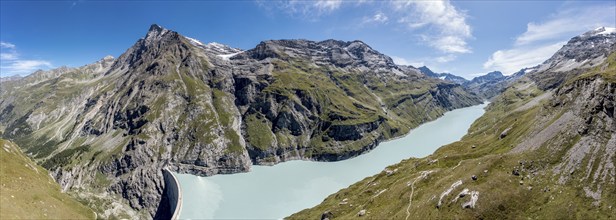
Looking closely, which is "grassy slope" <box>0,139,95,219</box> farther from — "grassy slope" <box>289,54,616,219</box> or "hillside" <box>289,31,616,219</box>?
"hillside" <box>289,31,616,219</box>

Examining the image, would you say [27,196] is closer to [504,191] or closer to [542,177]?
[504,191]

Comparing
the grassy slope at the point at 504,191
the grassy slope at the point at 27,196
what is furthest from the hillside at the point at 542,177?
the grassy slope at the point at 27,196

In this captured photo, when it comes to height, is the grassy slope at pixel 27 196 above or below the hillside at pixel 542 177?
above

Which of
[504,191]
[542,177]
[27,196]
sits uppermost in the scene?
[27,196]

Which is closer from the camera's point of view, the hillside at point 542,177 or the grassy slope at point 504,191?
the grassy slope at point 504,191

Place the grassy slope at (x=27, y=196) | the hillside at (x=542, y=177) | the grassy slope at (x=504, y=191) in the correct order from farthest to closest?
1. the grassy slope at (x=27, y=196)
2. the hillside at (x=542, y=177)
3. the grassy slope at (x=504, y=191)

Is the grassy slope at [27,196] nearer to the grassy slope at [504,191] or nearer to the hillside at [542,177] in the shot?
the grassy slope at [504,191]

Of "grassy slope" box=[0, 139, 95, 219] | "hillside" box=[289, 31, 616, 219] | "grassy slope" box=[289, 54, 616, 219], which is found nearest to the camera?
"grassy slope" box=[289, 54, 616, 219]

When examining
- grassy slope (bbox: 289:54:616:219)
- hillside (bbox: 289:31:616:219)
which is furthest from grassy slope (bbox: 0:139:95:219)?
hillside (bbox: 289:31:616:219)

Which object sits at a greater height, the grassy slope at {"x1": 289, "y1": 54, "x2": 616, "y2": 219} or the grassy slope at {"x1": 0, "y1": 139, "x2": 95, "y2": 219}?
the grassy slope at {"x1": 0, "y1": 139, "x2": 95, "y2": 219}

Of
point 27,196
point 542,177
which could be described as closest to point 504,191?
point 542,177
